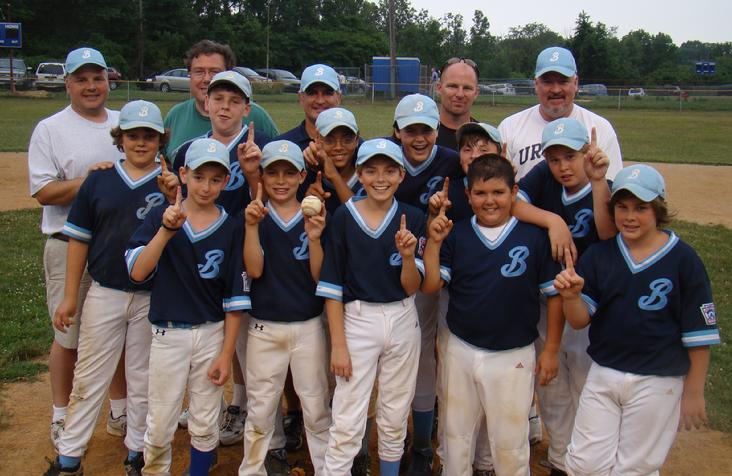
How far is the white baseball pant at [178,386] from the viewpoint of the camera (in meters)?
3.21

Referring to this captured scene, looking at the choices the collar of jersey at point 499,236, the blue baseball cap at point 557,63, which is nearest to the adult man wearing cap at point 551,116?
the blue baseball cap at point 557,63

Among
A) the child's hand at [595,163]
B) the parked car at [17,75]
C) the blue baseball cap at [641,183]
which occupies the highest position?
the parked car at [17,75]

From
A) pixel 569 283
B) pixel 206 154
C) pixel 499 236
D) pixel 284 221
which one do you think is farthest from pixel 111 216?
pixel 569 283

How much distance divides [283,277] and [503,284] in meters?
1.05

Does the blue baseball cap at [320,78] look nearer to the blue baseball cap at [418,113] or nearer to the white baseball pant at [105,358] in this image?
the blue baseball cap at [418,113]

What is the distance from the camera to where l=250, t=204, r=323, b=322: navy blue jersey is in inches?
129

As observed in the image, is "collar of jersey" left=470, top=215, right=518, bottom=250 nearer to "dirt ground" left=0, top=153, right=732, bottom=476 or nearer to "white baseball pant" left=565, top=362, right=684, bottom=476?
"white baseball pant" left=565, top=362, right=684, bottom=476

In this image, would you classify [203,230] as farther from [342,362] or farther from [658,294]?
[658,294]

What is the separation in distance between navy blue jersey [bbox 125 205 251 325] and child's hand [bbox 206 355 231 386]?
20 cm

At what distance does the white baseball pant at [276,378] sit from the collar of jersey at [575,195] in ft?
4.44

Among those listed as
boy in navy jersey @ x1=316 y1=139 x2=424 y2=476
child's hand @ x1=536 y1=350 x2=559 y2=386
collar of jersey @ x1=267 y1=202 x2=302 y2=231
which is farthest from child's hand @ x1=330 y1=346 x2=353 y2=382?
child's hand @ x1=536 y1=350 x2=559 y2=386

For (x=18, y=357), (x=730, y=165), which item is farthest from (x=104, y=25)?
(x=18, y=357)

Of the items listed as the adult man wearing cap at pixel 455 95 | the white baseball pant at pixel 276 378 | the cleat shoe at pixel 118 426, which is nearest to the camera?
the white baseball pant at pixel 276 378

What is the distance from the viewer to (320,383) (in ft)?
11.0
